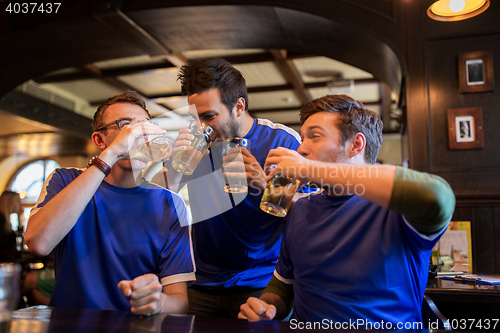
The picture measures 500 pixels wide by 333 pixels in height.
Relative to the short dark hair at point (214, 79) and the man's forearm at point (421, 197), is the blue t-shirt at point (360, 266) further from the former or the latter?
the short dark hair at point (214, 79)

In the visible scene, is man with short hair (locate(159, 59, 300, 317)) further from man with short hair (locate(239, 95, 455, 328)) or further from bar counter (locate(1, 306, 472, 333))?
bar counter (locate(1, 306, 472, 333))

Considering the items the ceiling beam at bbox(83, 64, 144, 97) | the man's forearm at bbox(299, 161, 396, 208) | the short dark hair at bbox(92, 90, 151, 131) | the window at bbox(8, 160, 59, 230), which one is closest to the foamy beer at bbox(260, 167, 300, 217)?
the man's forearm at bbox(299, 161, 396, 208)

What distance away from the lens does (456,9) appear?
2354mm

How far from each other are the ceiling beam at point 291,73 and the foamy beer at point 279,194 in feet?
13.1

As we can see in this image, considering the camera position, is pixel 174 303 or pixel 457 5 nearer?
pixel 174 303

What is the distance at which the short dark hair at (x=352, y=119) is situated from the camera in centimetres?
136

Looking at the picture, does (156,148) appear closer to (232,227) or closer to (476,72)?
(232,227)

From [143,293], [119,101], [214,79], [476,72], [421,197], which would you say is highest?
[476,72]

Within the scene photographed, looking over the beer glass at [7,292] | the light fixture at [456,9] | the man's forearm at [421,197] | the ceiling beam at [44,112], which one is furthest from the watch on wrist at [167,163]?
the ceiling beam at [44,112]

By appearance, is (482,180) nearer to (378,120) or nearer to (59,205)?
(378,120)

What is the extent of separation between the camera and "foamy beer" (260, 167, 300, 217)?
1229 mm

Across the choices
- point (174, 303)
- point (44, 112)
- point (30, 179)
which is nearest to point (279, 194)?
point (174, 303)

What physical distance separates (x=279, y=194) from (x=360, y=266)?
0.35 meters

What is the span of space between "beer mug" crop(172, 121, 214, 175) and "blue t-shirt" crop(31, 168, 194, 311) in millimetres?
143
